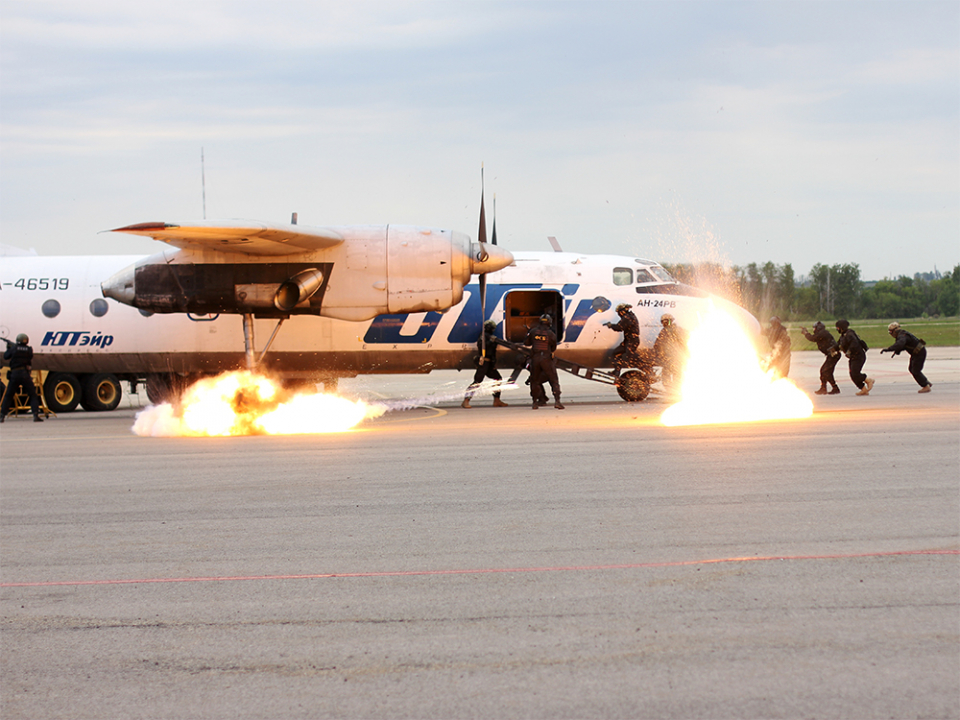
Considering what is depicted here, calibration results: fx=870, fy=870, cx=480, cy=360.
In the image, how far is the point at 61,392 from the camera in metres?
22.6

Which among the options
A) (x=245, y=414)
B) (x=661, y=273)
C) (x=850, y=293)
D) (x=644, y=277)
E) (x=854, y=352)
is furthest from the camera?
(x=850, y=293)

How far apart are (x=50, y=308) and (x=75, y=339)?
0.99 meters

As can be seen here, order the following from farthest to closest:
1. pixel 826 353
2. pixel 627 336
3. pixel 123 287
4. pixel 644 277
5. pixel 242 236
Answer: pixel 826 353, pixel 644 277, pixel 627 336, pixel 123 287, pixel 242 236

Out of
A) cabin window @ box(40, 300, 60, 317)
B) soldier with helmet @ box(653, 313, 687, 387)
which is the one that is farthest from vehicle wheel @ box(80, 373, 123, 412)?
soldier with helmet @ box(653, 313, 687, 387)

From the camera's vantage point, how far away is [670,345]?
68.7 feet

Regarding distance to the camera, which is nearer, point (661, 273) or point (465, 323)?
point (465, 323)

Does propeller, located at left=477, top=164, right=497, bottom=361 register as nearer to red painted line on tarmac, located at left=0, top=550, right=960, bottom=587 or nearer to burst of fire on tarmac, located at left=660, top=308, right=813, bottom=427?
burst of fire on tarmac, located at left=660, top=308, right=813, bottom=427

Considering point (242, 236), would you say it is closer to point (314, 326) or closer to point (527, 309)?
point (314, 326)

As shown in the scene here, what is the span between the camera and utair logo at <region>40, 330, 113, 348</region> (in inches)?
834

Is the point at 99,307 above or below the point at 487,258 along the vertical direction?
below

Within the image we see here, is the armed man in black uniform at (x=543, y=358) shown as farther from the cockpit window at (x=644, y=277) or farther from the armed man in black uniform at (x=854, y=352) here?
the armed man in black uniform at (x=854, y=352)

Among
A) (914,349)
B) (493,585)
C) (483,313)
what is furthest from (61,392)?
(914,349)

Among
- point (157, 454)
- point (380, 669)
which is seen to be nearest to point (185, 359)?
point (157, 454)

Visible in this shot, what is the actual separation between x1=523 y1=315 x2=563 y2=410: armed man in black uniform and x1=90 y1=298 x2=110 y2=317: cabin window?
405 inches
